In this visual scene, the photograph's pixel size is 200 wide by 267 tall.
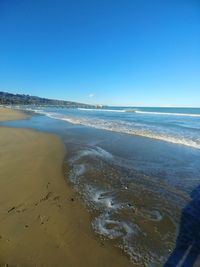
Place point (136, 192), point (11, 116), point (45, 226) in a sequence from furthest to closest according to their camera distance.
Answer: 1. point (11, 116)
2. point (136, 192)
3. point (45, 226)

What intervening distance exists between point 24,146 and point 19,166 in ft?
14.0

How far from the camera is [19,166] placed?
863cm

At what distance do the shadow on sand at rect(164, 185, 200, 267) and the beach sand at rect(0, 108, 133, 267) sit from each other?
0.90m

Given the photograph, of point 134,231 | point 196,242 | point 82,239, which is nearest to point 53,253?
point 82,239

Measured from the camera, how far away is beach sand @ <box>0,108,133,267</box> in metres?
3.74

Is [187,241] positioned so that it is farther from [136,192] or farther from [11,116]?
[11,116]

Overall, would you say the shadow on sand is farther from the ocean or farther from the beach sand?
the beach sand

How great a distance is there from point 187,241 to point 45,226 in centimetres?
295

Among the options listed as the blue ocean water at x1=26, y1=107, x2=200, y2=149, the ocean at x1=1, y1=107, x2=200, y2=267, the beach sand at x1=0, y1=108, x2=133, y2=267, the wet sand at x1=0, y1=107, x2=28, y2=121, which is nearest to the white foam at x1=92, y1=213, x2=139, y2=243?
the ocean at x1=1, y1=107, x2=200, y2=267

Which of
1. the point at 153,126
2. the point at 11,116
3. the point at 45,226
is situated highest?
the point at 45,226

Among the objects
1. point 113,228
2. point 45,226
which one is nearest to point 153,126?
point 113,228

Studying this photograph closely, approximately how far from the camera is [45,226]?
15.2 feet

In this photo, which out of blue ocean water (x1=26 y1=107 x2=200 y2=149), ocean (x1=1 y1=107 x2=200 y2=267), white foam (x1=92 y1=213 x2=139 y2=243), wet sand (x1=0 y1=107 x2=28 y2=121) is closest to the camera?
ocean (x1=1 y1=107 x2=200 y2=267)

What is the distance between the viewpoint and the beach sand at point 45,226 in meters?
3.74
